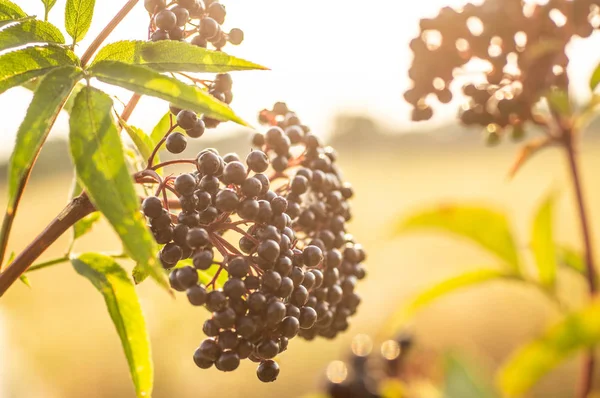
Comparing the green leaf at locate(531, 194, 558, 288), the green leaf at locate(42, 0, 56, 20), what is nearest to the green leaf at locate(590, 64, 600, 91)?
the green leaf at locate(531, 194, 558, 288)

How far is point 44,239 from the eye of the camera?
73 cm

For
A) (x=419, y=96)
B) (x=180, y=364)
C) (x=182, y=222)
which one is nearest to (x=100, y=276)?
(x=182, y=222)

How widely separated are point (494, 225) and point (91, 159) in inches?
50.8

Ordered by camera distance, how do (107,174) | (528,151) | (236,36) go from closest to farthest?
(107,174)
(236,36)
(528,151)

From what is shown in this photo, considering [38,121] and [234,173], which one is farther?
[234,173]

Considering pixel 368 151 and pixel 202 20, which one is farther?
pixel 368 151

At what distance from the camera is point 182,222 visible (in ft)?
2.31

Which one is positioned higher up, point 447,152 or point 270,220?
point 270,220

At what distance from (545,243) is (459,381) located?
1.66ft

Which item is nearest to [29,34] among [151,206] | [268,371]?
[151,206]

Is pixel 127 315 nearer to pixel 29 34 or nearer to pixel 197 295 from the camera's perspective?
pixel 197 295

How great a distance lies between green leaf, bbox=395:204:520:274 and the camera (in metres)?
1.63

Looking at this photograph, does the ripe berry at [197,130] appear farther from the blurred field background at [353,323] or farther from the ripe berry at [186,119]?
the blurred field background at [353,323]

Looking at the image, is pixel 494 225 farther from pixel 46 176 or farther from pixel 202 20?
pixel 46 176
